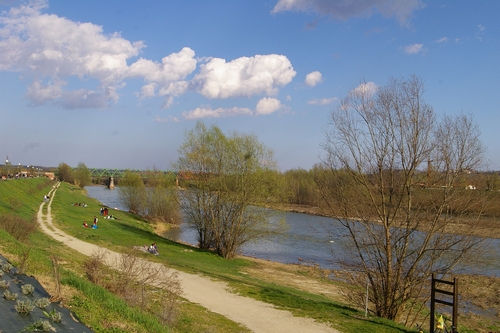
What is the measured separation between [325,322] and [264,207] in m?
16.1

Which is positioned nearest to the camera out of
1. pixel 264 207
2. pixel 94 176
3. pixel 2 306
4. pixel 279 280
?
pixel 2 306

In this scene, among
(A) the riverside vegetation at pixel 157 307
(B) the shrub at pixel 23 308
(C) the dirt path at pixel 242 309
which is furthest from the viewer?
(C) the dirt path at pixel 242 309

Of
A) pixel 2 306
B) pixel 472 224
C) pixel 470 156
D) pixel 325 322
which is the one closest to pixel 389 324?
pixel 325 322

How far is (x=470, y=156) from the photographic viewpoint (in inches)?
507

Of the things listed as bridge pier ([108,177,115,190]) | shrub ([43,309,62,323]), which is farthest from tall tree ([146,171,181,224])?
bridge pier ([108,177,115,190])

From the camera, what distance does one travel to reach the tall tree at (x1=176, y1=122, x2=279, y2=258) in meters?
28.4

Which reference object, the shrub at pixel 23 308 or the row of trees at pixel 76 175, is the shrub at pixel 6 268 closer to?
the shrub at pixel 23 308

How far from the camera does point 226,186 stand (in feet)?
94.3

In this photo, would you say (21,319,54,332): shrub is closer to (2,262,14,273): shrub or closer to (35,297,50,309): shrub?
(35,297,50,309): shrub

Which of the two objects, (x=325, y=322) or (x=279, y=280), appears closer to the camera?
(x=325, y=322)

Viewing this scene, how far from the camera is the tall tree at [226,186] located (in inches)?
1119

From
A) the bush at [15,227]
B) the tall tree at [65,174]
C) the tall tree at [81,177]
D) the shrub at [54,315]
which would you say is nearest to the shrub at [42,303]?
the shrub at [54,315]

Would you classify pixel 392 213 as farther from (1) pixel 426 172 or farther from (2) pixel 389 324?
(2) pixel 389 324

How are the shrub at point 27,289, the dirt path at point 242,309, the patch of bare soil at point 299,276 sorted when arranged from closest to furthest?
the shrub at point 27,289, the dirt path at point 242,309, the patch of bare soil at point 299,276
